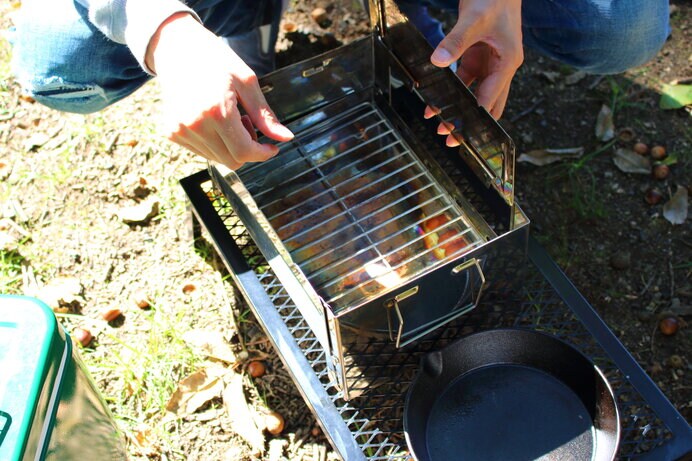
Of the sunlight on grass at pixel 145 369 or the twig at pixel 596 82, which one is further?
the twig at pixel 596 82

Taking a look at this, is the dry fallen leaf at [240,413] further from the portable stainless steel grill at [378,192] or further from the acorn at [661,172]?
the acorn at [661,172]

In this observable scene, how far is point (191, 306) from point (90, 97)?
52 cm

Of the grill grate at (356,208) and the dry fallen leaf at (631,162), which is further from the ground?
the grill grate at (356,208)

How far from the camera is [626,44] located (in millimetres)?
1661

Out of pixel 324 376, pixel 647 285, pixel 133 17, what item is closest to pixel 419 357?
pixel 324 376

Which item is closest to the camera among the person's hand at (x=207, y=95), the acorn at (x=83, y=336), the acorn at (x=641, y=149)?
the person's hand at (x=207, y=95)

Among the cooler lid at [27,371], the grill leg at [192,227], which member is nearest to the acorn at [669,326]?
the grill leg at [192,227]

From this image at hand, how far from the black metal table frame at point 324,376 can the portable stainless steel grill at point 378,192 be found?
0.06 m

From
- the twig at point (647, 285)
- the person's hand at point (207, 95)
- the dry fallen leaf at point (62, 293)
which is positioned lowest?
the twig at point (647, 285)

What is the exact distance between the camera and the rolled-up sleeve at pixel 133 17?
1267 mm

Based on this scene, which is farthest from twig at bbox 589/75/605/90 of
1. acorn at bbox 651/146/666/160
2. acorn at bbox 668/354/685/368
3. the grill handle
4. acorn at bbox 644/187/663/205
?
the grill handle

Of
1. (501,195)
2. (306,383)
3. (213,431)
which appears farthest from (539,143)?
(213,431)

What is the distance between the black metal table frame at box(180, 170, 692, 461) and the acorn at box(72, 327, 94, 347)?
0.38 m

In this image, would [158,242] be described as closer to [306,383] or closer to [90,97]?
[90,97]
